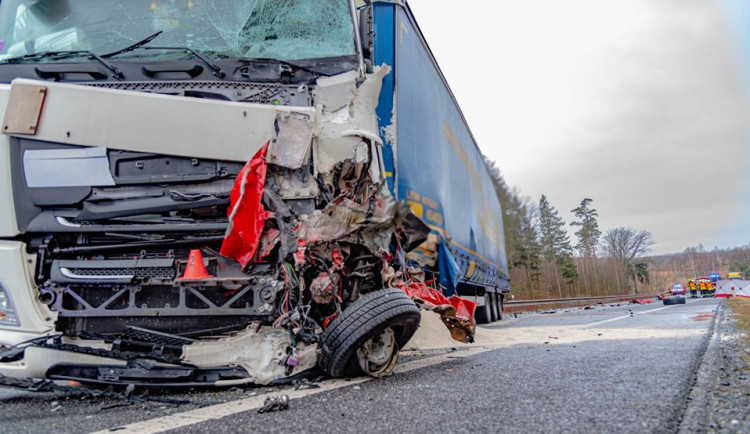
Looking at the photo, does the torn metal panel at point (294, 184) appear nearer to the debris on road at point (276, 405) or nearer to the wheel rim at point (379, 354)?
the wheel rim at point (379, 354)

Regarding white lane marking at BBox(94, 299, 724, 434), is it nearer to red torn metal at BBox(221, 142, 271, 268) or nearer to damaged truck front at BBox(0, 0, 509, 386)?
damaged truck front at BBox(0, 0, 509, 386)

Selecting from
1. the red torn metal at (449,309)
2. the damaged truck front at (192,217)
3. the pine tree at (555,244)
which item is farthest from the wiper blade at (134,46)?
the pine tree at (555,244)

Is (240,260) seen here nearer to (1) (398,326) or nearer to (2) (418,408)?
(1) (398,326)

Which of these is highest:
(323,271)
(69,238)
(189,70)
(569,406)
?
(189,70)

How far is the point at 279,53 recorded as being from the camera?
3.20 metres

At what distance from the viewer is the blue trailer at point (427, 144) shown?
441cm

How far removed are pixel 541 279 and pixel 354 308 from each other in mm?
34261

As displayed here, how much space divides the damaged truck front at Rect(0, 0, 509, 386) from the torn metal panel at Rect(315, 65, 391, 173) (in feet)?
0.04

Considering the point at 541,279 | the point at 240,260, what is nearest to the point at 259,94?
the point at 240,260

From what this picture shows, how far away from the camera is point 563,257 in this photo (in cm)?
3888

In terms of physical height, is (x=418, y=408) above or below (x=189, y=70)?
below

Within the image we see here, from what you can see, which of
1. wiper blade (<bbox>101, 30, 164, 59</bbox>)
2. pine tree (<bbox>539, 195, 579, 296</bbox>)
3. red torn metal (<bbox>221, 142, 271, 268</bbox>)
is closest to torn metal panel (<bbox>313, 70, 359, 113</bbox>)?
red torn metal (<bbox>221, 142, 271, 268</bbox>)

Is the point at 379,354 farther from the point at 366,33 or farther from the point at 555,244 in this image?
the point at 555,244

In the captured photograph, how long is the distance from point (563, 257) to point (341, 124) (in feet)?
A: 129
